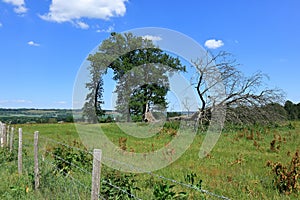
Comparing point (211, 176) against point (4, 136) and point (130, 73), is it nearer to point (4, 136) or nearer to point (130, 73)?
point (130, 73)

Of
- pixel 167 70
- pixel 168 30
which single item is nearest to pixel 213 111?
pixel 167 70

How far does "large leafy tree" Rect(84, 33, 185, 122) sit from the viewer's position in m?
9.01

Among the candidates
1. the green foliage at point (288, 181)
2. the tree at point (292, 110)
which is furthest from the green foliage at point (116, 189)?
the tree at point (292, 110)

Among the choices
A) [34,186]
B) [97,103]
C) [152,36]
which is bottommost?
[34,186]

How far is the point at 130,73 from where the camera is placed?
9.02 m

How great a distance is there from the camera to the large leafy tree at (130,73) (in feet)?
29.6

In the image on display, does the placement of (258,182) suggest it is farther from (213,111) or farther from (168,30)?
(213,111)

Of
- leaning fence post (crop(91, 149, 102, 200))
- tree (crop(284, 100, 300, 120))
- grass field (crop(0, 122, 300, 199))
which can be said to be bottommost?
grass field (crop(0, 122, 300, 199))

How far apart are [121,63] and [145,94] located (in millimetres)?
1184

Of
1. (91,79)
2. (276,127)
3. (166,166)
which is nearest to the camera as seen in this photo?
(166,166)

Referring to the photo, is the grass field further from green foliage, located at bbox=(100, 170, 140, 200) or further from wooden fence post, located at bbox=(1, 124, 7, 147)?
wooden fence post, located at bbox=(1, 124, 7, 147)

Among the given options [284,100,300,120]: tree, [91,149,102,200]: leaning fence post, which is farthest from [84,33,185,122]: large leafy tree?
[284,100,300,120]: tree

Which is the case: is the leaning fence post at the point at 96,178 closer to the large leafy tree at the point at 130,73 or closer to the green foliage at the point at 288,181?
the green foliage at the point at 288,181

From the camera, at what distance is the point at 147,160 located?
8414mm
